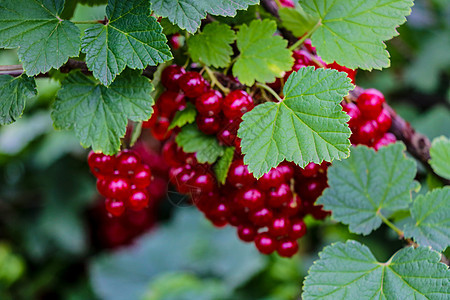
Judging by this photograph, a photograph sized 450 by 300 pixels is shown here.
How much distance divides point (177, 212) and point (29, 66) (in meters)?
2.08

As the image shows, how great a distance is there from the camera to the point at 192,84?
754mm

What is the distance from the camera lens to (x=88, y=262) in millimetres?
2463

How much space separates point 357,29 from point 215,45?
9.0 inches

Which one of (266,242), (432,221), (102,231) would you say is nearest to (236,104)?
(266,242)

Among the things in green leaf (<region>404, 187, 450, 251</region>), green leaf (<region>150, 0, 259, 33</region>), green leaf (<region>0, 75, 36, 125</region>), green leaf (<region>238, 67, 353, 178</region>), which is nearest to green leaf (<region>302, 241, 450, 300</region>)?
green leaf (<region>404, 187, 450, 251</region>)

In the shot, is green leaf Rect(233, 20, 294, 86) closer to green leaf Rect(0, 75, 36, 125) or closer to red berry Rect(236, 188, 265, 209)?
red berry Rect(236, 188, 265, 209)

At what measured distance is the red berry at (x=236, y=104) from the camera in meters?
0.73

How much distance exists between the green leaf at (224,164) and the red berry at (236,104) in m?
0.07

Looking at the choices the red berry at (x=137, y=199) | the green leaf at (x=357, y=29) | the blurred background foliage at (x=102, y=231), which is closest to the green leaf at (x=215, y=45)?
the green leaf at (x=357, y=29)

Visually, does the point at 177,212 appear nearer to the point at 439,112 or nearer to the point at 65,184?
the point at 65,184

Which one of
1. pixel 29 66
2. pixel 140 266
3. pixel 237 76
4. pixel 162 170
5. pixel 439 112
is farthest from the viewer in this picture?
pixel 140 266

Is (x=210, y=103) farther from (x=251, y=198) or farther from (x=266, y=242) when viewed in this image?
(x=266, y=242)

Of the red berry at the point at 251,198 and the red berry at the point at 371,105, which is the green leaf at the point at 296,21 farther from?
the red berry at the point at 251,198

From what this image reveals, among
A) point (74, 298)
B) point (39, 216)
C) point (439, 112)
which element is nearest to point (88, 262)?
point (74, 298)
